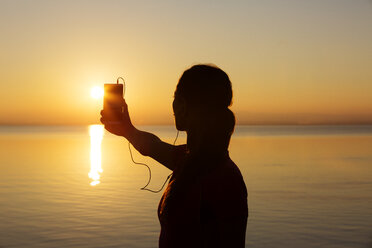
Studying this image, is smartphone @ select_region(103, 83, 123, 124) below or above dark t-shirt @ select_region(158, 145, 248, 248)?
above

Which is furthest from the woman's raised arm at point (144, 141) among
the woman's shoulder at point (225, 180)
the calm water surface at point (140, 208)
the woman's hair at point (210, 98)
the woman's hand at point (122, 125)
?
the calm water surface at point (140, 208)

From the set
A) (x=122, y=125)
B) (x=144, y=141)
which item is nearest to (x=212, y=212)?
(x=144, y=141)

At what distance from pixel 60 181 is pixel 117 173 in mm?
4352

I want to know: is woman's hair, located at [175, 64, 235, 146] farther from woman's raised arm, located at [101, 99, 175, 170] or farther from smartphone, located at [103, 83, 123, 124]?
smartphone, located at [103, 83, 123, 124]

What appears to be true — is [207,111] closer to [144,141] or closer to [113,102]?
[144,141]

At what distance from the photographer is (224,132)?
2.50 m

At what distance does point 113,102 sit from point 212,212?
139 centimetres

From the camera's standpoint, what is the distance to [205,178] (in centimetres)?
232

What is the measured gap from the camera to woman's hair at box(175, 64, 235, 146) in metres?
2.48

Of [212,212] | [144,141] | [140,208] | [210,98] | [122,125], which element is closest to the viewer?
[212,212]

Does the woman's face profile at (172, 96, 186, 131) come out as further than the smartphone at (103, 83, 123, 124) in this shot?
No

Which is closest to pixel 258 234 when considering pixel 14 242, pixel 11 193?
pixel 14 242

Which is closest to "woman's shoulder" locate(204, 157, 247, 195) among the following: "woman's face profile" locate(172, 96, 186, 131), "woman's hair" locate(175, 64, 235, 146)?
"woman's hair" locate(175, 64, 235, 146)

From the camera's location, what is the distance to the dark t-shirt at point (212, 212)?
7.38 feet
